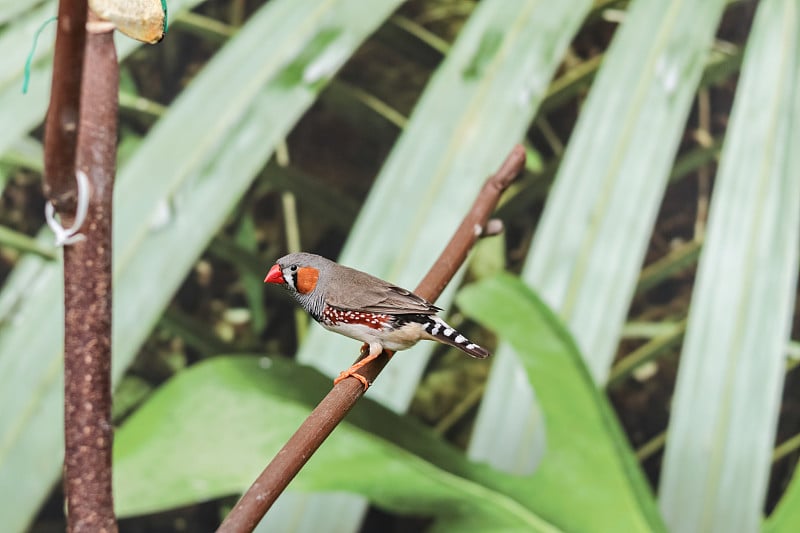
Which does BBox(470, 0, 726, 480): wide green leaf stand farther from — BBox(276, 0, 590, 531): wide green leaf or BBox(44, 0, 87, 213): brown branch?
BBox(44, 0, 87, 213): brown branch

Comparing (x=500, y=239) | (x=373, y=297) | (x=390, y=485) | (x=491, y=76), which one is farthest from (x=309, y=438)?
(x=500, y=239)

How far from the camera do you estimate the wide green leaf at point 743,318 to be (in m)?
0.42

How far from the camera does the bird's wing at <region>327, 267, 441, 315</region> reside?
0.15 metres

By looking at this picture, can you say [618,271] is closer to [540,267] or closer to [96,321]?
[540,267]

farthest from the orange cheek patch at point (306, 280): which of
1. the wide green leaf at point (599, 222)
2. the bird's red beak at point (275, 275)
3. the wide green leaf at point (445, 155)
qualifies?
the wide green leaf at point (599, 222)

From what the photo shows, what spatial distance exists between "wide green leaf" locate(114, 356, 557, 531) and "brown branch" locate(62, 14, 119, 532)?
3.0 inches

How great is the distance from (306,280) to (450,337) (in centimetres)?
3

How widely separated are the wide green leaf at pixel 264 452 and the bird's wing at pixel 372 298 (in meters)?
0.09

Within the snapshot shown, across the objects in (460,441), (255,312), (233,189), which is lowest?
(460,441)

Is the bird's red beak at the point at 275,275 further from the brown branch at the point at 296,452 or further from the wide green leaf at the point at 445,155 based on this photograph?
the wide green leaf at the point at 445,155

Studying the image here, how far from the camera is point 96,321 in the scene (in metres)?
0.17

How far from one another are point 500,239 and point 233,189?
0.29 meters

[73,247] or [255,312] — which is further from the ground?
[73,247]

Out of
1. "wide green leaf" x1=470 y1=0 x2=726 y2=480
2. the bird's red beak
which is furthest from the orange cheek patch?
"wide green leaf" x1=470 y1=0 x2=726 y2=480
